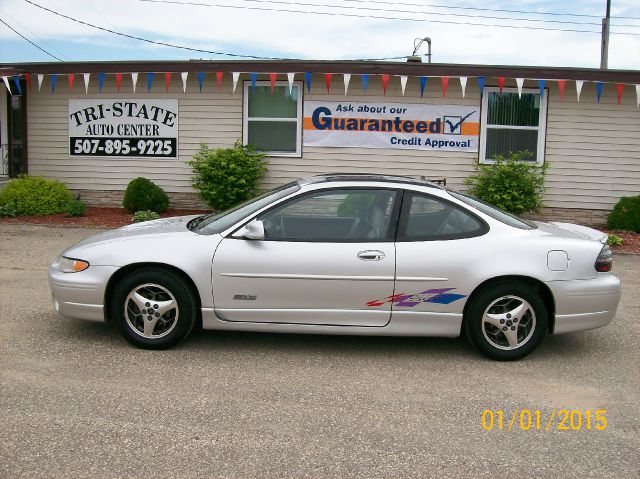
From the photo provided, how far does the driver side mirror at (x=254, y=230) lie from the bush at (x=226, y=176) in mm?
7562

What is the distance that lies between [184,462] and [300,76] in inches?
424

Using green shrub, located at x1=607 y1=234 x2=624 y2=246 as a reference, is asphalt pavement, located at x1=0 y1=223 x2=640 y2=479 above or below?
below

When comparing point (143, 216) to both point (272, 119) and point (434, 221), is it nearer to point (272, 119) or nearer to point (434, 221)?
point (272, 119)

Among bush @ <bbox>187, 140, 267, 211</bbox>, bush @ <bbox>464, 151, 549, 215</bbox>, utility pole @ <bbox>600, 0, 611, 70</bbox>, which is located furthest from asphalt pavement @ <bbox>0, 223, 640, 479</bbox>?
utility pole @ <bbox>600, 0, 611, 70</bbox>

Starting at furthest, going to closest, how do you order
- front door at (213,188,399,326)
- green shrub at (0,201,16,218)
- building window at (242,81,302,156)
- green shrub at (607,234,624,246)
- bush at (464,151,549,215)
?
building window at (242,81,302,156) → green shrub at (0,201,16,218) → bush at (464,151,549,215) → green shrub at (607,234,624,246) → front door at (213,188,399,326)

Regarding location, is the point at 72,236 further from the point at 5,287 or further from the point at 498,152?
the point at 498,152

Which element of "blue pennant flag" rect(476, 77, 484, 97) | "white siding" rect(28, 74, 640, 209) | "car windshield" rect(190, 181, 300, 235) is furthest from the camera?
"white siding" rect(28, 74, 640, 209)

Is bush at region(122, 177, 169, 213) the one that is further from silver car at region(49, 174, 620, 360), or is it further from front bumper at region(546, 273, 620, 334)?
A: front bumper at region(546, 273, 620, 334)

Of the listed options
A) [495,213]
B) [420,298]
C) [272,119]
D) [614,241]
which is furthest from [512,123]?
[420,298]

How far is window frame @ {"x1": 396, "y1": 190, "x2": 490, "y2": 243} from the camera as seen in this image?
5.34m

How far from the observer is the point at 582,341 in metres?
6.04

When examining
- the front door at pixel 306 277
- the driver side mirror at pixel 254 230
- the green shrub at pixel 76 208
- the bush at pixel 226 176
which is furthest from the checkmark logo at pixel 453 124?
the driver side mirror at pixel 254 230

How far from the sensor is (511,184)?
12508 mm
